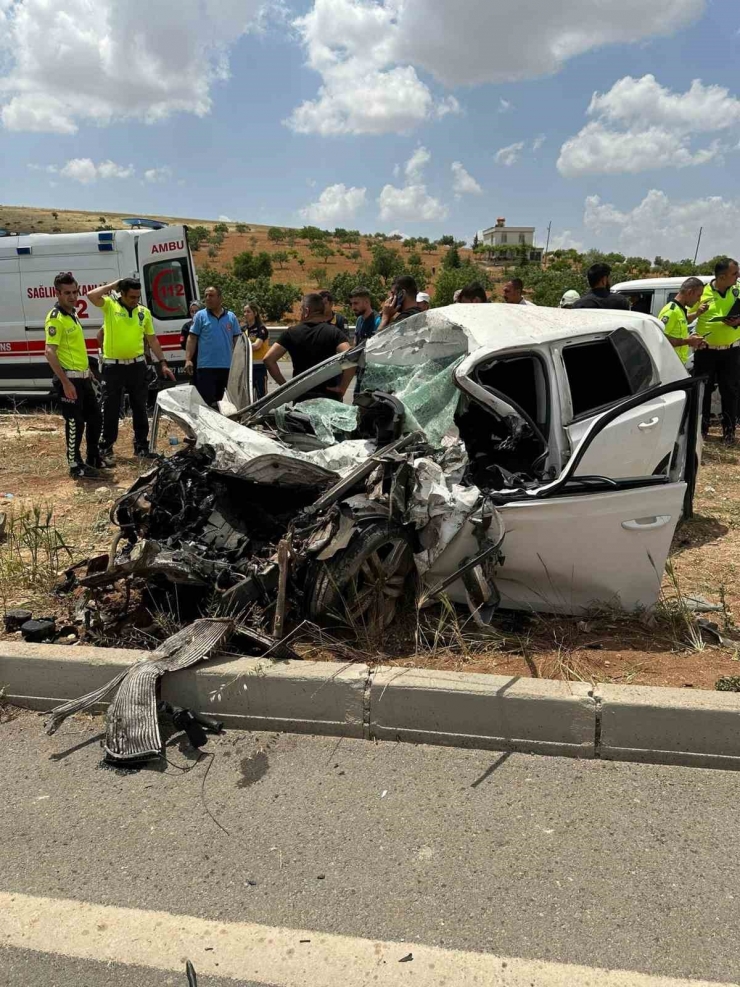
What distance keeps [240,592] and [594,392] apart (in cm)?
240

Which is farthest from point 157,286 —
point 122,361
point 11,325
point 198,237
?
point 198,237

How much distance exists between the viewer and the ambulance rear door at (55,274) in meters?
10.3

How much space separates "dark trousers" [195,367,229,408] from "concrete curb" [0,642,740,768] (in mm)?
4473

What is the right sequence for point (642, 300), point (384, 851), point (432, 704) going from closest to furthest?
1. point (384, 851)
2. point (432, 704)
3. point (642, 300)

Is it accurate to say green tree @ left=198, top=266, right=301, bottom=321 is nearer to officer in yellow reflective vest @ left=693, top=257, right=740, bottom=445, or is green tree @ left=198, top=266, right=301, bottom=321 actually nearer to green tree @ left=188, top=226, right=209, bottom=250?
officer in yellow reflective vest @ left=693, top=257, right=740, bottom=445

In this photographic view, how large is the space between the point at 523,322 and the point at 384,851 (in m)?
3.03

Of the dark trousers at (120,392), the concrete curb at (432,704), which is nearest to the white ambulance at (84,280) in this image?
the dark trousers at (120,392)

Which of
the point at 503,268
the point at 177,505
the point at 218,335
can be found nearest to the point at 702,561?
the point at 177,505

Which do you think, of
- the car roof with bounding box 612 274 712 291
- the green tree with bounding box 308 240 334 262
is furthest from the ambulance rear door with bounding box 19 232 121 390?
the green tree with bounding box 308 240 334 262

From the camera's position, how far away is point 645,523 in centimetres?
363

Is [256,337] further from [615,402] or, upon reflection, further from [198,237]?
[198,237]

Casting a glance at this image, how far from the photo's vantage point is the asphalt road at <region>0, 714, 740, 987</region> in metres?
2.03

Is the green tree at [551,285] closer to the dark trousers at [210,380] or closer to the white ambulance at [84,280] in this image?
the white ambulance at [84,280]

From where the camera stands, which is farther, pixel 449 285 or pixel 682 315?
pixel 449 285
